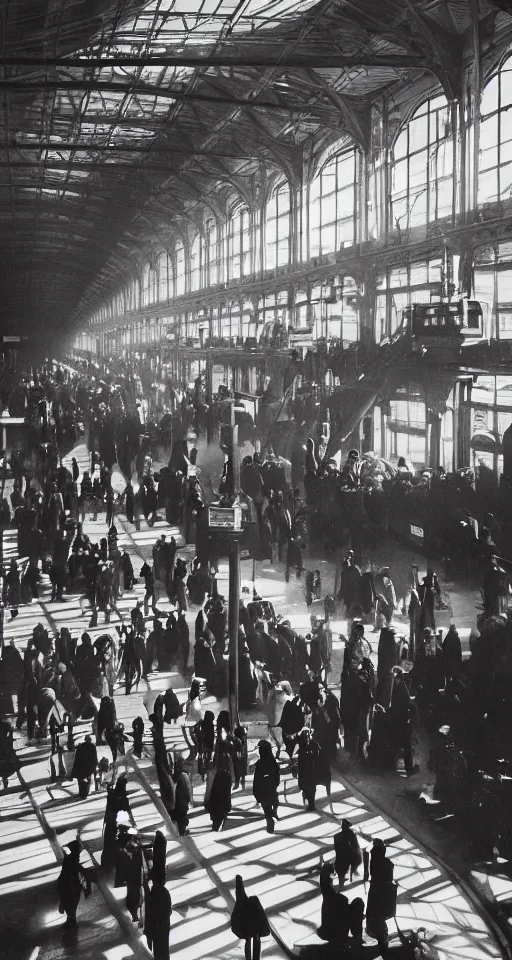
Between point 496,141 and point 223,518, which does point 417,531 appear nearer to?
point 223,518

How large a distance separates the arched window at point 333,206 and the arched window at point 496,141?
25.2 feet

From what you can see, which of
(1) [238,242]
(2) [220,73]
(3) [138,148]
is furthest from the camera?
(1) [238,242]

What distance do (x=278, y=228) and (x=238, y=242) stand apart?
19.0ft

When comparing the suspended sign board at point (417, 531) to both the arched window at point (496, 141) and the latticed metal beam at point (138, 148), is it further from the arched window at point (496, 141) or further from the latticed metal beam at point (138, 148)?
the latticed metal beam at point (138, 148)

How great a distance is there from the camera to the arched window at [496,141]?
2016 cm

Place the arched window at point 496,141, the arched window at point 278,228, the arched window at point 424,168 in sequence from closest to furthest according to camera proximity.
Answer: the arched window at point 496,141 → the arched window at point 424,168 → the arched window at point 278,228

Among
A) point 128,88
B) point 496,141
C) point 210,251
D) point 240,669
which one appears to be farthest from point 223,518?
point 210,251

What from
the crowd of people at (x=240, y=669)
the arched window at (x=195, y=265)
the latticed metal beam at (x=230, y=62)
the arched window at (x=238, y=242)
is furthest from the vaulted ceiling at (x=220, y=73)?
the crowd of people at (x=240, y=669)

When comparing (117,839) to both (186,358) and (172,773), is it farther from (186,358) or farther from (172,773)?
(186,358)

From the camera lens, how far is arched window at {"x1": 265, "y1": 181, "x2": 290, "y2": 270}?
3462cm

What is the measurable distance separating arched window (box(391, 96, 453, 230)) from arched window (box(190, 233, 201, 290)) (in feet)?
77.1

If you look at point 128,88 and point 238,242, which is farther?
point 238,242

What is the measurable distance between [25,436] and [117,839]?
57.2 ft

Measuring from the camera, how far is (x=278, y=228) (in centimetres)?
3538
